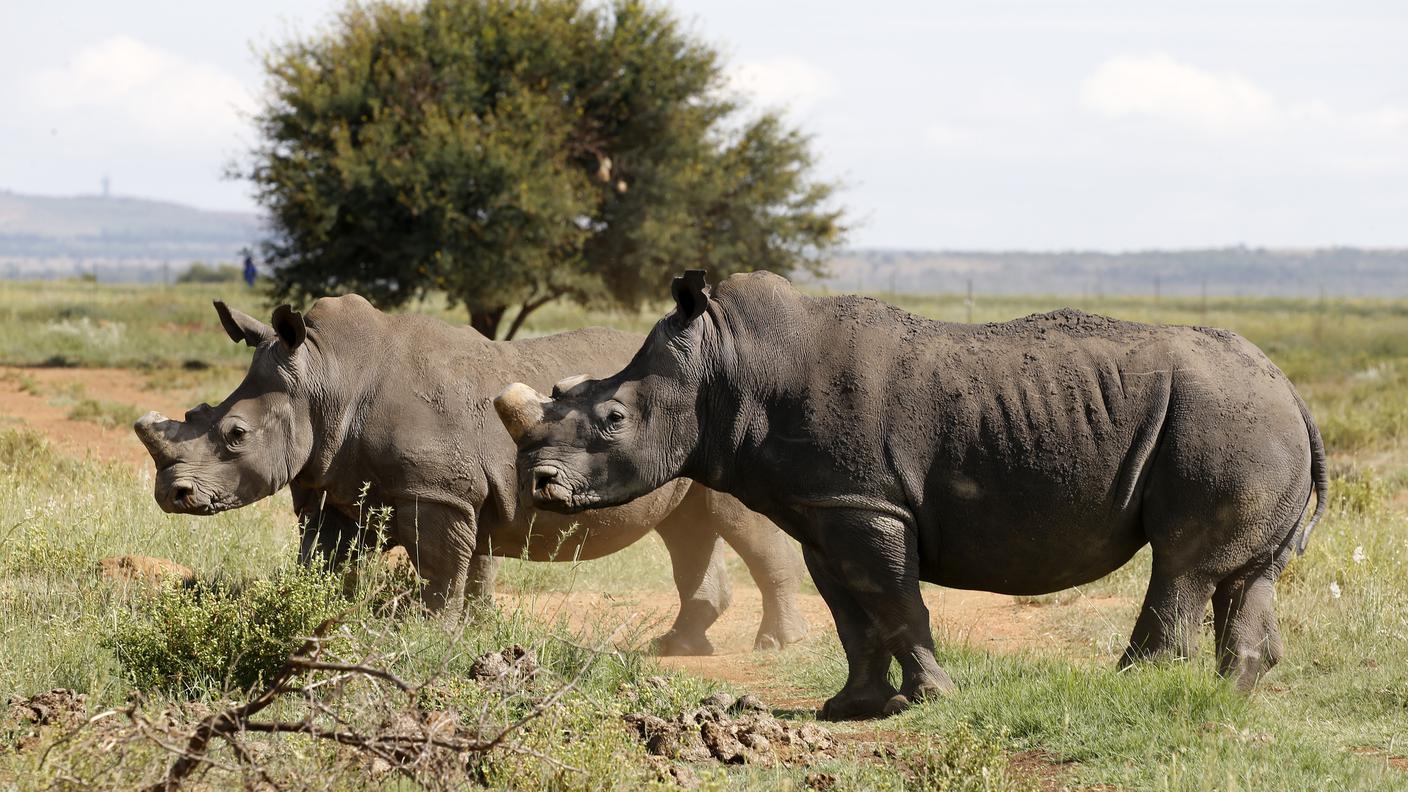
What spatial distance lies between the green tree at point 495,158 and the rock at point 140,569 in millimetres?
18092

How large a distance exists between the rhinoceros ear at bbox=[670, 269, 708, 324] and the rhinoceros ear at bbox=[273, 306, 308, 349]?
2001mm

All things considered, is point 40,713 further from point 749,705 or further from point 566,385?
point 749,705

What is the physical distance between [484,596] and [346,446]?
3.40ft

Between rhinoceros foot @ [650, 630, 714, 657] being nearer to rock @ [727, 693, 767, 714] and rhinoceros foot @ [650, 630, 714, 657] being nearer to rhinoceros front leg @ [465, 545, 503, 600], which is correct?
rhinoceros front leg @ [465, 545, 503, 600]

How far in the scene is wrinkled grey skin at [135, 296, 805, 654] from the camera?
7.48 m

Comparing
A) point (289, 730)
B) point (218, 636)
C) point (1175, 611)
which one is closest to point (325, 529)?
point (218, 636)

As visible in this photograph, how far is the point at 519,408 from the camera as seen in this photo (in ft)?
21.2

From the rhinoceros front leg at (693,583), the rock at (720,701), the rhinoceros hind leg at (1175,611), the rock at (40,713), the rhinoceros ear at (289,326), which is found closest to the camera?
the rock at (40,713)

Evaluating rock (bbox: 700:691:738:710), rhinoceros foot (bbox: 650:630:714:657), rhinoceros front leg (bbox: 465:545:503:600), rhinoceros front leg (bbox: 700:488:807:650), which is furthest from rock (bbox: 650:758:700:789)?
rhinoceros front leg (bbox: 700:488:807:650)

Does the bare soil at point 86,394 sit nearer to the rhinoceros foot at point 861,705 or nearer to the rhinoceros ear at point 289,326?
the rhinoceros ear at point 289,326

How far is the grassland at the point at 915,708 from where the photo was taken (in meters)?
5.38

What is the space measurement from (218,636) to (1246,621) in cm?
430

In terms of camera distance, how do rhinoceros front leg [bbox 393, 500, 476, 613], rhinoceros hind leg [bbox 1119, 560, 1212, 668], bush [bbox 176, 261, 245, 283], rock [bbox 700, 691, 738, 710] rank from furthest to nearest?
bush [bbox 176, 261, 245, 283] → rhinoceros front leg [bbox 393, 500, 476, 613] → rhinoceros hind leg [bbox 1119, 560, 1212, 668] → rock [bbox 700, 691, 738, 710]

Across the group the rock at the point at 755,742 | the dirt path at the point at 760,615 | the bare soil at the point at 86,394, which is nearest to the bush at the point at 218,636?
the dirt path at the point at 760,615
